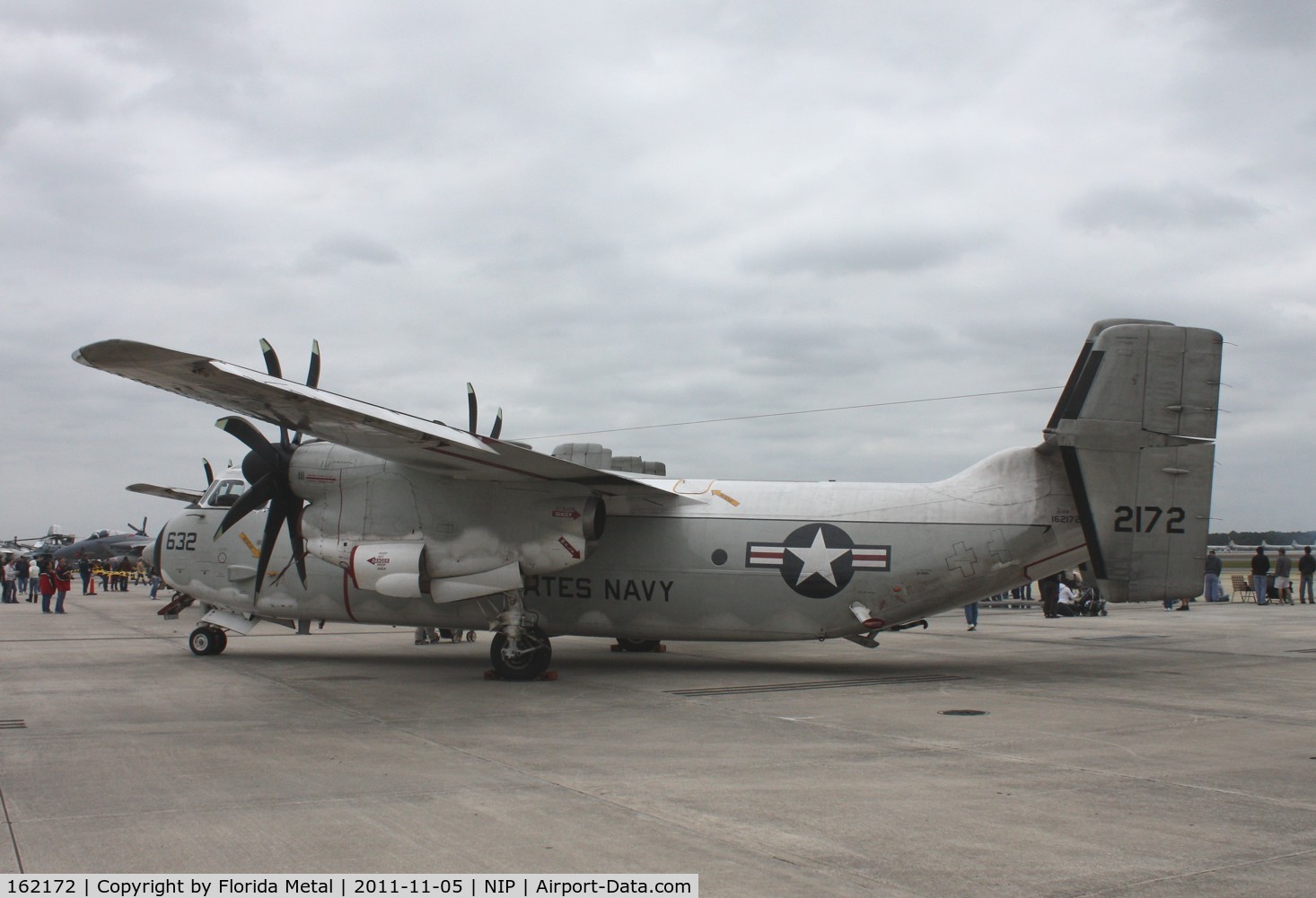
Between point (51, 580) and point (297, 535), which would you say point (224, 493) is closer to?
point (297, 535)

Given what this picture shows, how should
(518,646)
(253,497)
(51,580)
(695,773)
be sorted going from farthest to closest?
(51,580) → (253,497) → (518,646) → (695,773)

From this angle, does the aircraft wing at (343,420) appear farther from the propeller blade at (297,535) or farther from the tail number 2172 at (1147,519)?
the tail number 2172 at (1147,519)

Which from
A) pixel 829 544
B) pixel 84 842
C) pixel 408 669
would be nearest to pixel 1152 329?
pixel 829 544

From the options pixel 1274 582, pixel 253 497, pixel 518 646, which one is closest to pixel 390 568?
pixel 518 646

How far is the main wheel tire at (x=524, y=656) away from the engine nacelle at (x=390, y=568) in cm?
159

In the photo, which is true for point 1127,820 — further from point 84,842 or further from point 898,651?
point 898,651

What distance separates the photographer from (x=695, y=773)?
9211 millimetres

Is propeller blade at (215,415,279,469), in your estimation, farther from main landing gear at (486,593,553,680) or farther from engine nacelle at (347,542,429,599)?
main landing gear at (486,593,553,680)

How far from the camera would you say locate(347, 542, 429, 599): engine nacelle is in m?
15.9

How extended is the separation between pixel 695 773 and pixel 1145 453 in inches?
375

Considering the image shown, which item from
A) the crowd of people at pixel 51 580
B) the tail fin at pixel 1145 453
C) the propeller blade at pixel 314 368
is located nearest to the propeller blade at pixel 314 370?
the propeller blade at pixel 314 368

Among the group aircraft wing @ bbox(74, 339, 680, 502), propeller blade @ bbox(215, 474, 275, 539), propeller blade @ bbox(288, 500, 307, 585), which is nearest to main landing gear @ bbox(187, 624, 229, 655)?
propeller blade @ bbox(215, 474, 275, 539)

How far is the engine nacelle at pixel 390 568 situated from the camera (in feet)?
52.1

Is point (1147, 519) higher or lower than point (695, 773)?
higher
